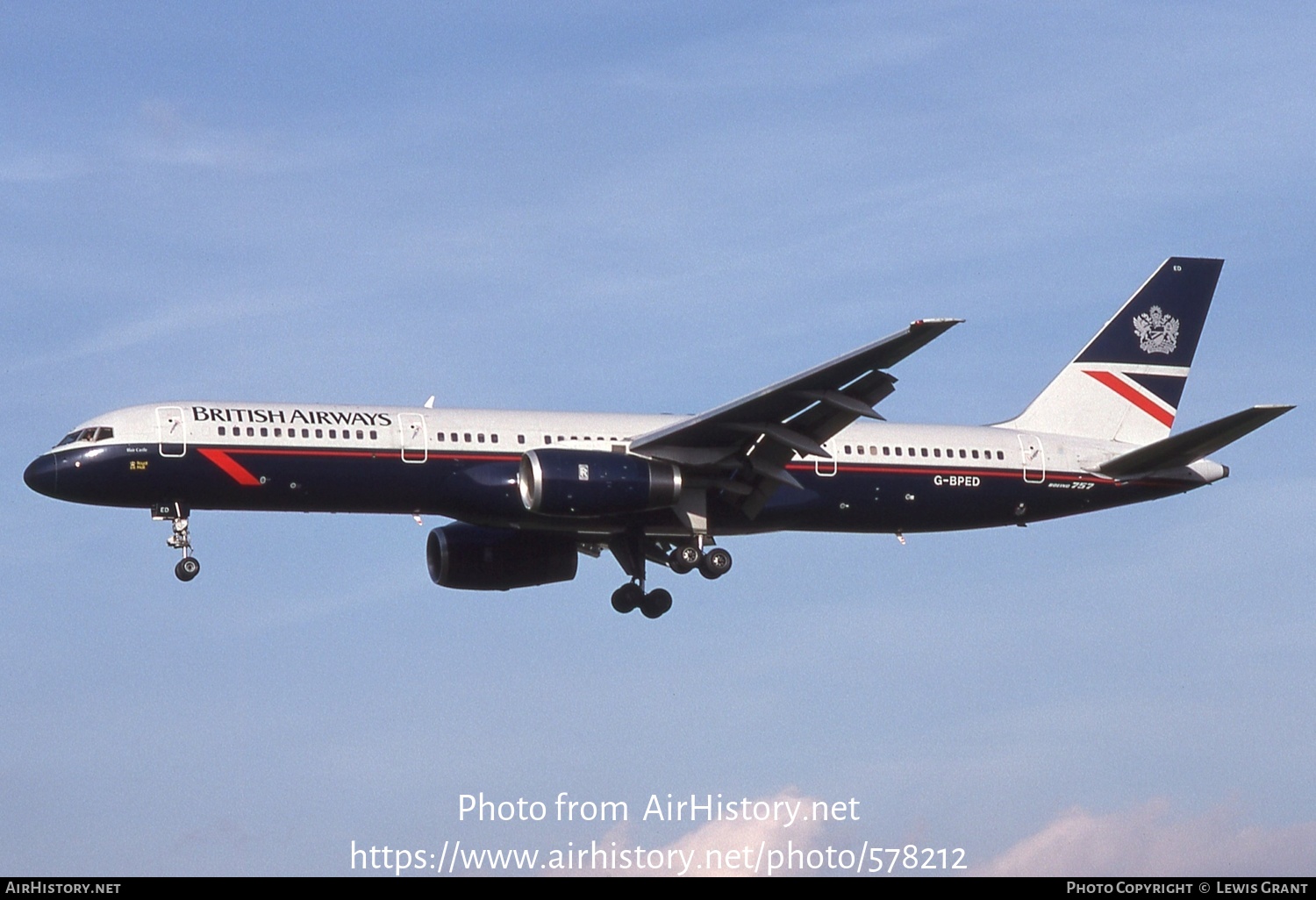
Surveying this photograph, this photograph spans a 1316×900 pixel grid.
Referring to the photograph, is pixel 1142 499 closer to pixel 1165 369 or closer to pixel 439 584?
pixel 1165 369

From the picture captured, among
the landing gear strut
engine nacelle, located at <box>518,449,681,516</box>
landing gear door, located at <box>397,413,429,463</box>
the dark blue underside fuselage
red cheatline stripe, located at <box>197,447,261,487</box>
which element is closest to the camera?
the dark blue underside fuselage

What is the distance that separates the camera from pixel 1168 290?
194ft

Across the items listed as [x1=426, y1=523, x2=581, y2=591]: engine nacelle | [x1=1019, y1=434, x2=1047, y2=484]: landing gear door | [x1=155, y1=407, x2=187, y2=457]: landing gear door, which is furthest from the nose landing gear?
[x1=155, y1=407, x2=187, y2=457]: landing gear door

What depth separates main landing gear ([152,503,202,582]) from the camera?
48719mm

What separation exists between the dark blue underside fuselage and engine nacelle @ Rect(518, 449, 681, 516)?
0.85 metres

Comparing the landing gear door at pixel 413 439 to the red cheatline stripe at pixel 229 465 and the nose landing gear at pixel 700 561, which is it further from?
the nose landing gear at pixel 700 561

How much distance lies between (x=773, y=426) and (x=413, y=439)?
8417 millimetres

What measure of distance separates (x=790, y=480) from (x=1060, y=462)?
28.2 feet

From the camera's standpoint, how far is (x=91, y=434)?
48.5 metres

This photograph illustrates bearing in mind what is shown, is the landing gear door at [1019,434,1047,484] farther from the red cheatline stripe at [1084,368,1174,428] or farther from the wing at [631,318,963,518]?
the wing at [631,318,963,518]

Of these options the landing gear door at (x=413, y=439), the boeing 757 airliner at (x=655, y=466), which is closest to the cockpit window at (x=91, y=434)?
the boeing 757 airliner at (x=655, y=466)

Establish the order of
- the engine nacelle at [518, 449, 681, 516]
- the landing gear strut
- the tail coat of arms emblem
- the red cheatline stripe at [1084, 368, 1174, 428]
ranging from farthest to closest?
the tail coat of arms emblem < the red cheatline stripe at [1084, 368, 1174, 428] < the landing gear strut < the engine nacelle at [518, 449, 681, 516]

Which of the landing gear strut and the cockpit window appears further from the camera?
the landing gear strut

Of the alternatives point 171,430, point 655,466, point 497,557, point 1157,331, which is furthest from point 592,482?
point 1157,331
